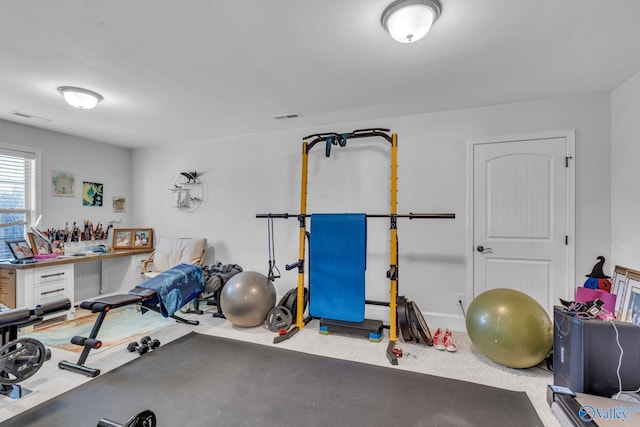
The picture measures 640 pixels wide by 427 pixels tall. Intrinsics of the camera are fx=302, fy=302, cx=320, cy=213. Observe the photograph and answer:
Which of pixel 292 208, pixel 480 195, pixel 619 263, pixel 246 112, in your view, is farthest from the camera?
pixel 292 208

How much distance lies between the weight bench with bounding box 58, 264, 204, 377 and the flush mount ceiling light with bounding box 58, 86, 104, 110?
6.21ft

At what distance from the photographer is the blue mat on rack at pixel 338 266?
318cm

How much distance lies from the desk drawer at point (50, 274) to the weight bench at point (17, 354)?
1.50 metres

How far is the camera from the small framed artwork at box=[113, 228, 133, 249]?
4.86 meters

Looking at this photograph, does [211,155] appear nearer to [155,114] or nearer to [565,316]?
[155,114]

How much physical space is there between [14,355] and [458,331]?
3.89 metres

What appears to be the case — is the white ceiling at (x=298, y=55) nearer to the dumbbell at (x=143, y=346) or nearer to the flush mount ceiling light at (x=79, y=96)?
the flush mount ceiling light at (x=79, y=96)

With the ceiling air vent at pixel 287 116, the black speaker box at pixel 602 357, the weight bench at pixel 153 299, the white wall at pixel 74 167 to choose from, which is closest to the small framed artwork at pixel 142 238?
the white wall at pixel 74 167

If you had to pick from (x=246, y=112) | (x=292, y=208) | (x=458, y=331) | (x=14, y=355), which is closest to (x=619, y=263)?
(x=458, y=331)

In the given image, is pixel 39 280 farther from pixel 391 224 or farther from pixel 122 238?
pixel 391 224

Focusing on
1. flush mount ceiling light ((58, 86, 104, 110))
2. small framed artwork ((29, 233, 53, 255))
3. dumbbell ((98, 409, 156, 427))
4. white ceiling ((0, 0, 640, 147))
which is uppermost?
white ceiling ((0, 0, 640, 147))

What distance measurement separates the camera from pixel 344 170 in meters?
3.92

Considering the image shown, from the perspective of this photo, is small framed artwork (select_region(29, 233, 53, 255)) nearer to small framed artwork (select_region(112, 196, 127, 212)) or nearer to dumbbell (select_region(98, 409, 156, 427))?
small framed artwork (select_region(112, 196, 127, 212))

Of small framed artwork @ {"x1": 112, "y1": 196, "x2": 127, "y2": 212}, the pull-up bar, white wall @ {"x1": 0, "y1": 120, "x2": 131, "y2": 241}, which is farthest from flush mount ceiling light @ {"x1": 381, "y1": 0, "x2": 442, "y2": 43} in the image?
small framed artwork @ {"x1": 112, "y1": 196, "x2": 127, "y2": 212}
